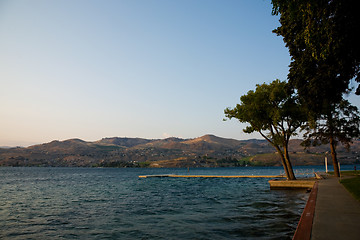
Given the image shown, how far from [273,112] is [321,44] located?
2368cm

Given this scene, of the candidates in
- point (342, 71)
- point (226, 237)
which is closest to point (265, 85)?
point (342, 71)

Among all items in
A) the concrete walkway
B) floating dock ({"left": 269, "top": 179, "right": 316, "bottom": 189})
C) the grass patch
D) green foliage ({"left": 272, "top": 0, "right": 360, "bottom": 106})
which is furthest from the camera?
floating dock ({"left": 269, "top": 179, "right": 316, "bottom": 189})

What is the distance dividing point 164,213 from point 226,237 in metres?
9.88

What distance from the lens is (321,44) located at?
13.2 meters

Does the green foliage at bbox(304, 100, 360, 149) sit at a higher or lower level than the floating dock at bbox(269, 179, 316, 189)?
higher

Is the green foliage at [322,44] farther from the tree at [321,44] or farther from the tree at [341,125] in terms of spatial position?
the tree at [341,125]

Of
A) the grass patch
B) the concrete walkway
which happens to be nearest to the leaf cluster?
the grass patch

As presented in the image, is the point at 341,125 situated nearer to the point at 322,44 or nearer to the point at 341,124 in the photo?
the point at 341,124

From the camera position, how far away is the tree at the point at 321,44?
12.5 metres

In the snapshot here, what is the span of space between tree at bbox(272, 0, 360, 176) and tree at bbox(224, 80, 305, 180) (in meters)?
15.3

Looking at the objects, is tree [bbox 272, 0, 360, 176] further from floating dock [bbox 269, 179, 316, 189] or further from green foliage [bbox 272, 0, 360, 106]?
floating dock [bbox 269, 179, 316, 189]

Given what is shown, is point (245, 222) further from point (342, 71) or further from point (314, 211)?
point (342, 71)

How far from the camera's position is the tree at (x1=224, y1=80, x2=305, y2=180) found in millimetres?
35812

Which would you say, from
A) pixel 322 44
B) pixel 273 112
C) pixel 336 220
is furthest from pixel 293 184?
pixel 322 44
